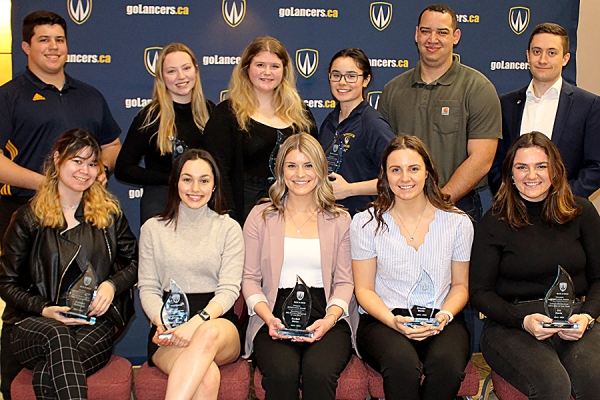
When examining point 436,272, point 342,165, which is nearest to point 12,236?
point 342,165

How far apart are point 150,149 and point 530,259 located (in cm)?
209

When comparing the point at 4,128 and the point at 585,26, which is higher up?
the point at 585,26

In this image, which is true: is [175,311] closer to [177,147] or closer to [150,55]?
[177,147]

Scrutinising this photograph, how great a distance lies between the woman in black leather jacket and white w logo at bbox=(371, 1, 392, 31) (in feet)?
7.79

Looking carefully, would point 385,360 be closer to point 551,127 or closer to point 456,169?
point 456,169

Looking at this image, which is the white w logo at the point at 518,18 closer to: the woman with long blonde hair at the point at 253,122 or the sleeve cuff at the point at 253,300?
the woman with long blonde hair at the point at 253,122

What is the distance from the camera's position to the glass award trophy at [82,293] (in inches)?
109

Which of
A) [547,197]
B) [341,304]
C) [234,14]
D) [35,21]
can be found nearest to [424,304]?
[341,304]

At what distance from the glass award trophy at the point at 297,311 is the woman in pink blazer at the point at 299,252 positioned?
0.06m

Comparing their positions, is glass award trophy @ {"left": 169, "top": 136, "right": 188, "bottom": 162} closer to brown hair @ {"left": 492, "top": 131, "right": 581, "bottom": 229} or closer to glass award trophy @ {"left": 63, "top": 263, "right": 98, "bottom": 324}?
glass award trophy @ {"left": 63, "top": 263, "right": 98, "bottom": 324}

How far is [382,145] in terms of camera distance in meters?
3.33

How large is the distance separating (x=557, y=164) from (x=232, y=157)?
64.7 inches

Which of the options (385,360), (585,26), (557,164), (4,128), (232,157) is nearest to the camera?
(385,360)

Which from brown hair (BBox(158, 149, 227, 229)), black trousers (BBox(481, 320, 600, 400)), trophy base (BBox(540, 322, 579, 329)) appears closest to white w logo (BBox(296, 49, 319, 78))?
brown hair (BBox(158, 149, 227, 229))
